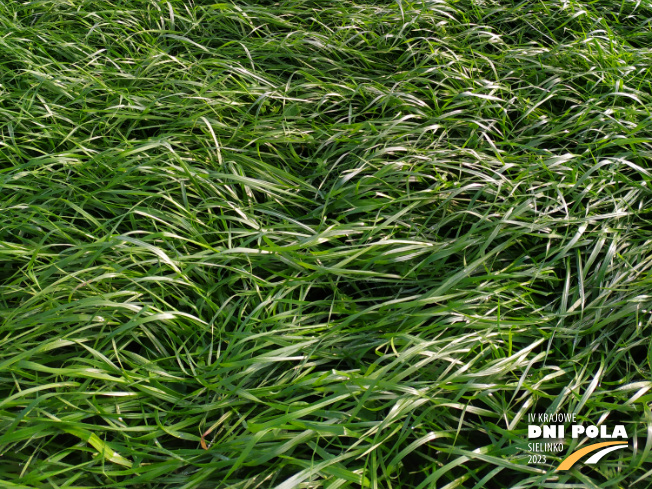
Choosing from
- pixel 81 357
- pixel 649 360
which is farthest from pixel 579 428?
pixel 81 357

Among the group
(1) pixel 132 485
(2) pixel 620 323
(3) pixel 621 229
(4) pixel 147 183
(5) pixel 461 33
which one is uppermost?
(5) pixel 461 33

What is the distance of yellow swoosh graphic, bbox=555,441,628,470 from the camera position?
4.48 feet

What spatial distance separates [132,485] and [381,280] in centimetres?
88

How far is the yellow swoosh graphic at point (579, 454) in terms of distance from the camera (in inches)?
53.8

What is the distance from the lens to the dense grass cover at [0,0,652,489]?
140 centimetres

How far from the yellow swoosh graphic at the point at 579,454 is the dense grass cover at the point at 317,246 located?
0.02m

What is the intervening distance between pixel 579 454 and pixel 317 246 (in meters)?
0.96

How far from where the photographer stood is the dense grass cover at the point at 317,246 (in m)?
1.40

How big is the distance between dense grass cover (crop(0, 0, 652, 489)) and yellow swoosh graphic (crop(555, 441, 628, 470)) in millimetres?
22

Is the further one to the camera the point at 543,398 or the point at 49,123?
the point at 49,123

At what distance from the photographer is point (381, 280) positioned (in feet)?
5.68

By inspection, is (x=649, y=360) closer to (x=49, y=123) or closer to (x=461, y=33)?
(x=461, y=33)

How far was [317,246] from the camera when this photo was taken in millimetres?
1861

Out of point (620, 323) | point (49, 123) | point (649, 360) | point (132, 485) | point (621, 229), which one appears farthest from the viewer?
point (49, 123)
